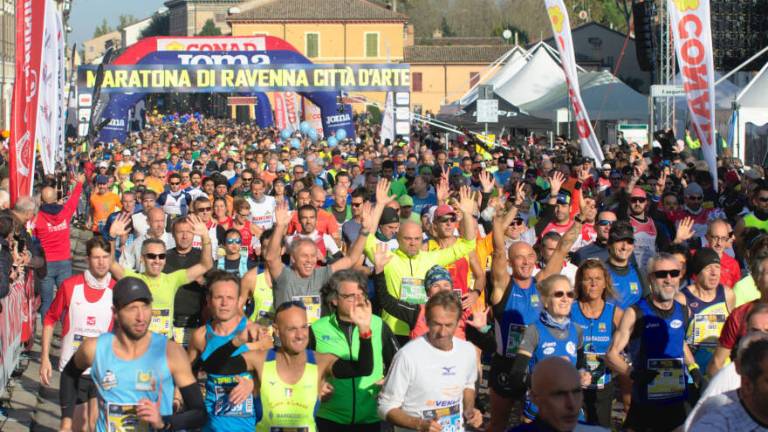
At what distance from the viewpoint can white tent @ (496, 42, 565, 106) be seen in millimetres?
32719

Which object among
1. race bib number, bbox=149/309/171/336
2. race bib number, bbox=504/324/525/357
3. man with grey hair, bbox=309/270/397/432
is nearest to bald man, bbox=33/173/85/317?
race bib number, bbox=149/309/171/336

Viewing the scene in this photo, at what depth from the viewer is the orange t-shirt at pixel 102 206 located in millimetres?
15453

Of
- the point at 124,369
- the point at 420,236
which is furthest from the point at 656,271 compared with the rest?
the point at 124,369

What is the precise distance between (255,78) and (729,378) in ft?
88.8

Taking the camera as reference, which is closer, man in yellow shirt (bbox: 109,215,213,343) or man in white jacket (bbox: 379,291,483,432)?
man in white jacket (bbox: 379,291,483,432)

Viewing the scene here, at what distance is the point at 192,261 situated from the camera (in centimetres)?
967

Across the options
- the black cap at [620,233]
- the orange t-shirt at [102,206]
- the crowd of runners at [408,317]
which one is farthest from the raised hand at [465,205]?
the orange t-shirt at [102,206]

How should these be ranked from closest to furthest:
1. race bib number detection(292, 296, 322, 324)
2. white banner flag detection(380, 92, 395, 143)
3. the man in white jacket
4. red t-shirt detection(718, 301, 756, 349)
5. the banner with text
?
the man in white jacket
red t-shirt detection(718, 301, 756, 349)
race bib number detection(292, 296, 322, 324)
white banner flag detection(380, 92, 395, 143)
the banner with text

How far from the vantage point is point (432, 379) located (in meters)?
6.16

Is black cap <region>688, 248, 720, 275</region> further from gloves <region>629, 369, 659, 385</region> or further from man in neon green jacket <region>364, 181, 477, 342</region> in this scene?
man in neon green jacket <region>364, 181, 477, 342</region>

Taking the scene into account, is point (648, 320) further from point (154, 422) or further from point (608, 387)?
point (154, 422)

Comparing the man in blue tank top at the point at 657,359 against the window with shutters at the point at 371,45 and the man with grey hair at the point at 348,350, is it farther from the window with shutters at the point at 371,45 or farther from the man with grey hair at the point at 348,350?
the window with shutters at the point at 371,45

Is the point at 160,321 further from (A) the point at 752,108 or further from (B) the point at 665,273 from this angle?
(A) the point at 752,108

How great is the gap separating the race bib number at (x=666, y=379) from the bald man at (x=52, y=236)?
701cm
